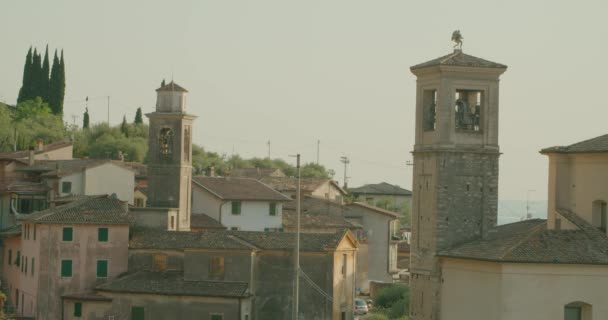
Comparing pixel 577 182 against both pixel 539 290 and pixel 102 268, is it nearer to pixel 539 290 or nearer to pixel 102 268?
pixel 539 290

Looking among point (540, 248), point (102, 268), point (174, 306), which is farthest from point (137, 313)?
point (540, 248)

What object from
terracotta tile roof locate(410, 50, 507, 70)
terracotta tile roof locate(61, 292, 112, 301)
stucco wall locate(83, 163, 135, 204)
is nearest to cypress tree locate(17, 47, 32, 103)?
stucco wall locate(83, 163, 135, 204)

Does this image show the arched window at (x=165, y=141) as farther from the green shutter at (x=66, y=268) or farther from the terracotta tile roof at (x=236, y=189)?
the terracotta tile roof at (x=236, y=189)

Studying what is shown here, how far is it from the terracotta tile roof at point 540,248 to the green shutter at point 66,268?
19.5 metres

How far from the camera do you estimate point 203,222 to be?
73.8 metres

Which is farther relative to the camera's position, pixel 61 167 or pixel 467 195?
pixel 61 167

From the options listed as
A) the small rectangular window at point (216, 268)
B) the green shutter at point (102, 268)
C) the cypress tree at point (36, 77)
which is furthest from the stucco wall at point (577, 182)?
the cypress tree at point (36, 77)

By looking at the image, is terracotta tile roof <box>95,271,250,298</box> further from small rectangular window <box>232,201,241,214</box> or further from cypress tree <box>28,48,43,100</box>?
cypress tree <box>28,48,43,100</box>

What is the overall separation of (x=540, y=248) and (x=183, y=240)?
1934 centimetres

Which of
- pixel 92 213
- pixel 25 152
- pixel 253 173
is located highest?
pixel 25 152

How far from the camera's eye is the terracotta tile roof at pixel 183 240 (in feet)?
186

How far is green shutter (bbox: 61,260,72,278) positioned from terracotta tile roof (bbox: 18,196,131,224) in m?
1.78

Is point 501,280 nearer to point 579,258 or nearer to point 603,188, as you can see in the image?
point 579,258

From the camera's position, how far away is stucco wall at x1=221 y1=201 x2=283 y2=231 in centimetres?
7581
